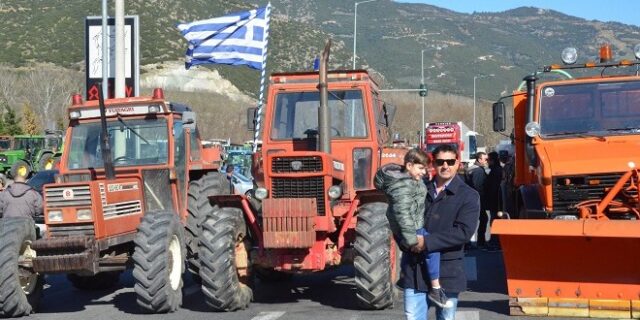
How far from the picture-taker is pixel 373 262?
1098 centimetres

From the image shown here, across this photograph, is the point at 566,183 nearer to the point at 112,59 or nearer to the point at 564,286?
the point at 564,286

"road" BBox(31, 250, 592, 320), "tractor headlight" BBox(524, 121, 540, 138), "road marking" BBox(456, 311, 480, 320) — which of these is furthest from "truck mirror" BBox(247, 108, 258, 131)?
"road marking" BBox(456, 311, 480, 320)

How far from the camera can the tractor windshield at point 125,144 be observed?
43.5 feet

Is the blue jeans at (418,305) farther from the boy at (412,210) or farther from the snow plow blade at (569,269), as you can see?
the snow plow blade at (569,269)

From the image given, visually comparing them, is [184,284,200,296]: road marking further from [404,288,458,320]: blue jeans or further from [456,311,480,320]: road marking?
[404,288,458,320]: blue jeans

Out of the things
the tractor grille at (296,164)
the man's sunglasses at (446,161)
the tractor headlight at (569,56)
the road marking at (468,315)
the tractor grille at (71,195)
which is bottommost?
the road marking at (468,315)

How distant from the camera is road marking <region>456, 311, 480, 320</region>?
10633 mm

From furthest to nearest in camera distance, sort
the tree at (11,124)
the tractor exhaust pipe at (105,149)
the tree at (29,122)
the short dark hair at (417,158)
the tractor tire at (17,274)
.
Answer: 1. the tree at (29,122)
2. the tree at (11,124)
3. the tractor exhaust pipe at (105,149)
4. the tractor tire at (17,274)
5. the short dark hair at (417,158)

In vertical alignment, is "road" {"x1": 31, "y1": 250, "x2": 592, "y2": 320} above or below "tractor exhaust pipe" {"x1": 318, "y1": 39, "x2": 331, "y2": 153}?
below

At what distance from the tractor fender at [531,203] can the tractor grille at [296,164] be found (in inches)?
98.7

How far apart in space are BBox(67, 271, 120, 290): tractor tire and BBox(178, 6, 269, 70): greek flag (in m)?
6.42

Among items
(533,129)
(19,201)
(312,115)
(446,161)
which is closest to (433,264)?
(446,161)

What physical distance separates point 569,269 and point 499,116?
3.18 meters

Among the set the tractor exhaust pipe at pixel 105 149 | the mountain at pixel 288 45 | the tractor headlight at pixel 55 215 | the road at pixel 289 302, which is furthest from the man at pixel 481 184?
the mountain at pixel 288 45
